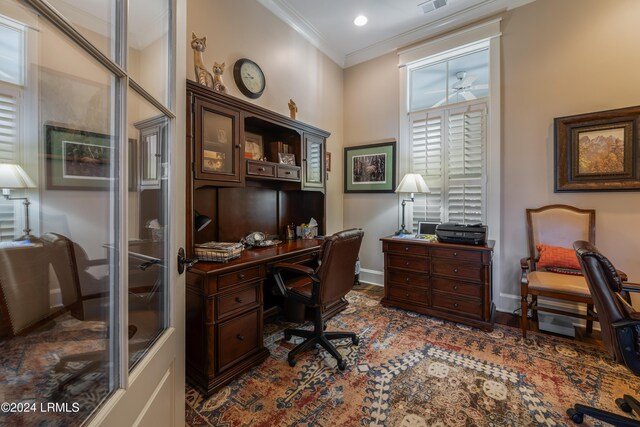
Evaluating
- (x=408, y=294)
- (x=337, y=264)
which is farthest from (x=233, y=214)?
(x=408, y=294)

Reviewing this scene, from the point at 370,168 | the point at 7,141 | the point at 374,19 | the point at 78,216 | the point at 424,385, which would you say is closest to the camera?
the point at 7,141

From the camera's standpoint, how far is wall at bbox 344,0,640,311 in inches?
95.4

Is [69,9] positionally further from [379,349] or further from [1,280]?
[379,349]

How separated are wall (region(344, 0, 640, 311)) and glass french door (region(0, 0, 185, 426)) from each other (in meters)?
3.40

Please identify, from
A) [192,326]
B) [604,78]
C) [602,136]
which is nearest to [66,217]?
[192,326]

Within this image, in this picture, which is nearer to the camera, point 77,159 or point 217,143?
point 77,159

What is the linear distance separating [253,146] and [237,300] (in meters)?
1.52

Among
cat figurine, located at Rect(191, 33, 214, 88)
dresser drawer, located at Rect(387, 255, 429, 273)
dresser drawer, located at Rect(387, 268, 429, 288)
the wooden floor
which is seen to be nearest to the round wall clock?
cat figurine, located at Rect(191, 33, 214, 88)

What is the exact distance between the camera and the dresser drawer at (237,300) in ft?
5.83

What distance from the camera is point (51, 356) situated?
66cm

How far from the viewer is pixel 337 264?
2039 millimetres

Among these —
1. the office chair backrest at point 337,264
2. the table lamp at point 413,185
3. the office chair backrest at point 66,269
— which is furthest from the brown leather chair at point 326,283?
the office chair backrest at point 66,269

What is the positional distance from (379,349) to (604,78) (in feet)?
10.8

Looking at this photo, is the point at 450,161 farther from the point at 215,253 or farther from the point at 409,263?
the point at 215,253
